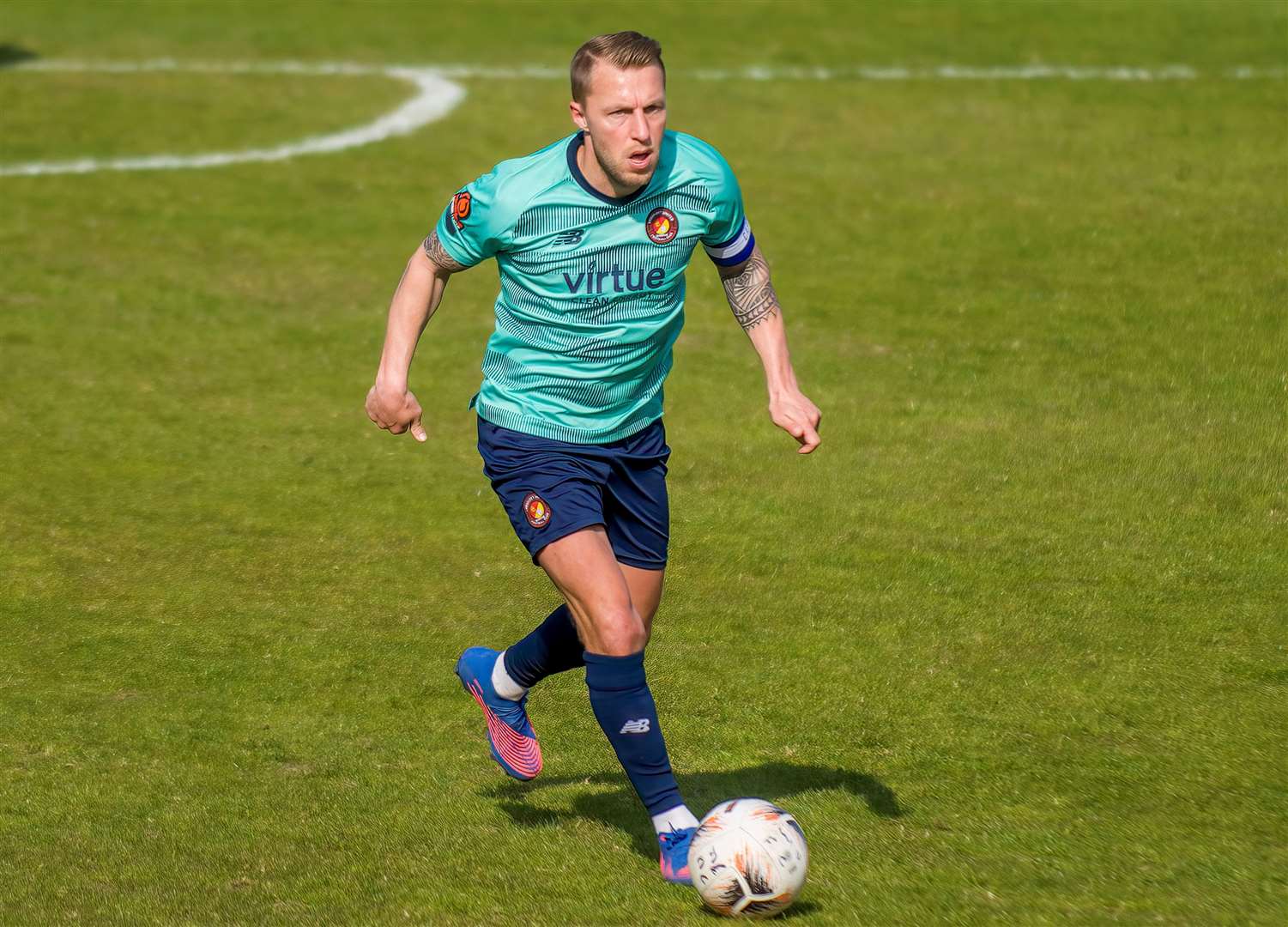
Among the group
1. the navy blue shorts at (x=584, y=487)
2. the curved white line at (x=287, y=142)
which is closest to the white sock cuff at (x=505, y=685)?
the navy blue shorts at (x=584, y=487)

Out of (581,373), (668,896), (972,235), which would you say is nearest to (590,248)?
(581,373)

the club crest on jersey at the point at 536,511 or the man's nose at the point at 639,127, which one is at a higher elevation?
the man's nose at the point at 639,127

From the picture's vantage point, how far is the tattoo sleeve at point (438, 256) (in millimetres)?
6371

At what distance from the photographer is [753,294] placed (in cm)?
668

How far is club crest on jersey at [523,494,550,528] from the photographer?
618cm

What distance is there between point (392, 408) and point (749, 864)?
6.44ft

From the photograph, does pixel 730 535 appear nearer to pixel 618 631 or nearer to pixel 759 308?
pixel 759 308

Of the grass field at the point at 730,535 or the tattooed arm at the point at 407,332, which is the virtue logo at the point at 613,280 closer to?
the tattooed arm at the point at 407,332

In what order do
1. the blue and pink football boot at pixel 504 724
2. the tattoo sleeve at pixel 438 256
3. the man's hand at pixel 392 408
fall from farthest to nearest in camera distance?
the blue and pink football boot at pixel 504 724 → the tattoo sleeve at pixel 438 256 → the man's hand at pixel 392 408

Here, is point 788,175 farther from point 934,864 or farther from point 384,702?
point 934,864

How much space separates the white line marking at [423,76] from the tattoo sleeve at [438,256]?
40.9 ft

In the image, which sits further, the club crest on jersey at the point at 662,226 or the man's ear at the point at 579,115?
the club crest on jersey at the point at 662,226

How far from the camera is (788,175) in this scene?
56.6ft

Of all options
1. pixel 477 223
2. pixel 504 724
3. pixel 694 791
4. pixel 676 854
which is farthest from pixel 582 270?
pixel 694 791
